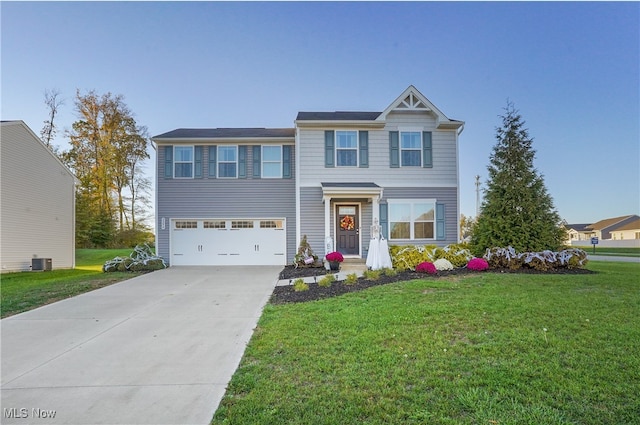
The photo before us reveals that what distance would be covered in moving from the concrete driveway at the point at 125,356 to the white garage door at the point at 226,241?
5.74 meters

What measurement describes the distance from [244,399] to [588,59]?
18518 mm

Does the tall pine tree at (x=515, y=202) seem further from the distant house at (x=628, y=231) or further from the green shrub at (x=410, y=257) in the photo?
the distant house at (x=628, y=231)

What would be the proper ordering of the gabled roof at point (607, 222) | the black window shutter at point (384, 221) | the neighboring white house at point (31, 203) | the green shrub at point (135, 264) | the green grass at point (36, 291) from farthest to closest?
the gabled roof at point (607, 222)
the neighboring white house at point (31, 203)
the black window shutter at point (384, 221)
the green shrub at point (135, 264)
the green grass at point (36, 291)

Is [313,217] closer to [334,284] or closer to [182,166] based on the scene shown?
[334,284]

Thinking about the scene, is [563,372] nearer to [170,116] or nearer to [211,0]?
[211,0]

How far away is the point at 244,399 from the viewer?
2.88 meters

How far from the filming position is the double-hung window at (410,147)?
12984mm

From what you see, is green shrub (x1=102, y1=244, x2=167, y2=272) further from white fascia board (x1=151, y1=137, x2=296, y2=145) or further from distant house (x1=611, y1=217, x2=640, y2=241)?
distant house (x1=611, y1=217, x2=640, y2=241)

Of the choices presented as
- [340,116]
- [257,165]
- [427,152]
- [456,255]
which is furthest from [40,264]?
[427,152]

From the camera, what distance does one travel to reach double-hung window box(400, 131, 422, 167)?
13.0 metres

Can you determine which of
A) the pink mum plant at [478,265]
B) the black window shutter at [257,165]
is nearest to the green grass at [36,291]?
the black window shutter at [257,165]

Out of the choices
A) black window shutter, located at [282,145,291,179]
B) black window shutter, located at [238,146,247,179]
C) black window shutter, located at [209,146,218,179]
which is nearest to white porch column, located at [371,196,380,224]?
black window shutter, located at [282,145,291,179]

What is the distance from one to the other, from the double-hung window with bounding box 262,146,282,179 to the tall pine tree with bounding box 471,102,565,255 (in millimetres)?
8173

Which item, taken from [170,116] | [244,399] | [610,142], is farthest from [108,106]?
[610,142]
